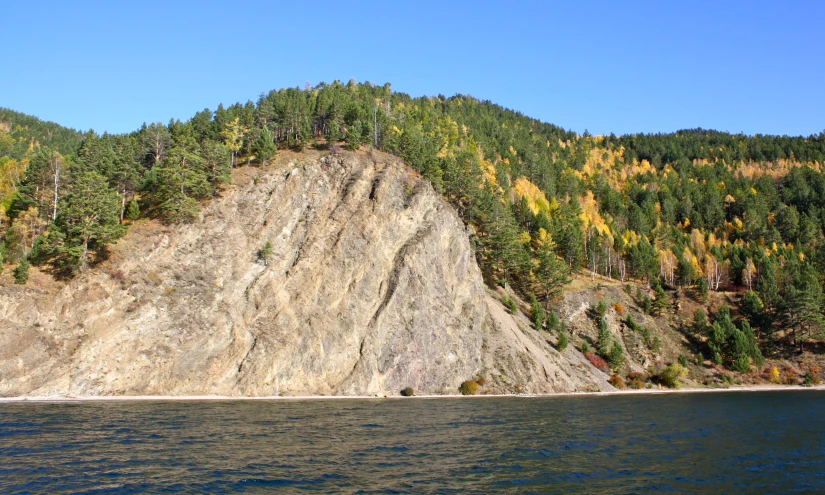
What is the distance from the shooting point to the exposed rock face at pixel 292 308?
53.2 meters

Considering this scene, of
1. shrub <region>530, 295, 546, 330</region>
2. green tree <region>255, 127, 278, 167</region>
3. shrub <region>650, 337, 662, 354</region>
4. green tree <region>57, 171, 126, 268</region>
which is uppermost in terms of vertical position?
green tree <region>255, 127, 278, 167</region>

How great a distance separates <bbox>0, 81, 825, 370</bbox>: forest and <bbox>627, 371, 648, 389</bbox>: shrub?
52.3ft

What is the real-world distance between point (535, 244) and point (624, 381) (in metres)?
36.3

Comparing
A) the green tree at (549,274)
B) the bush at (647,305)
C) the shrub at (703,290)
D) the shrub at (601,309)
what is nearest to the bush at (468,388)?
the green tree at (549,274)

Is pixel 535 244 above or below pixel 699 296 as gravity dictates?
above

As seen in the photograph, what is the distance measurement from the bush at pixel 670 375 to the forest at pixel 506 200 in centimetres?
1249

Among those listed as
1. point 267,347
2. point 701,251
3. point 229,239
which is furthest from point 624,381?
point 701,251

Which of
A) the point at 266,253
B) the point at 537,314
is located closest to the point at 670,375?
the point at 537,314

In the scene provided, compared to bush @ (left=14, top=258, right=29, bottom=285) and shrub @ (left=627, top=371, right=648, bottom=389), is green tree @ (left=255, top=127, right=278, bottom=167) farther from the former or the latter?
shrub @ (left=627, top=371, right=648, bottom=389)

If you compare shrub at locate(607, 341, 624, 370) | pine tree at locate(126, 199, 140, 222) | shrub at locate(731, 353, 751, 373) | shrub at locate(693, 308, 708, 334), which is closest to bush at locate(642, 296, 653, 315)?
shrub at locate(693, 308, 708, 334)

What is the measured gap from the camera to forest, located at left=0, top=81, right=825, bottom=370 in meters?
67.4

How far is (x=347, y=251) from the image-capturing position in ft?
226

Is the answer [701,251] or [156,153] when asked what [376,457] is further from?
[701,251]

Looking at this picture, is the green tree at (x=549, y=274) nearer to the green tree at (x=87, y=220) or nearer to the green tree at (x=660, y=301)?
the green tree at (x=660, y=301)
